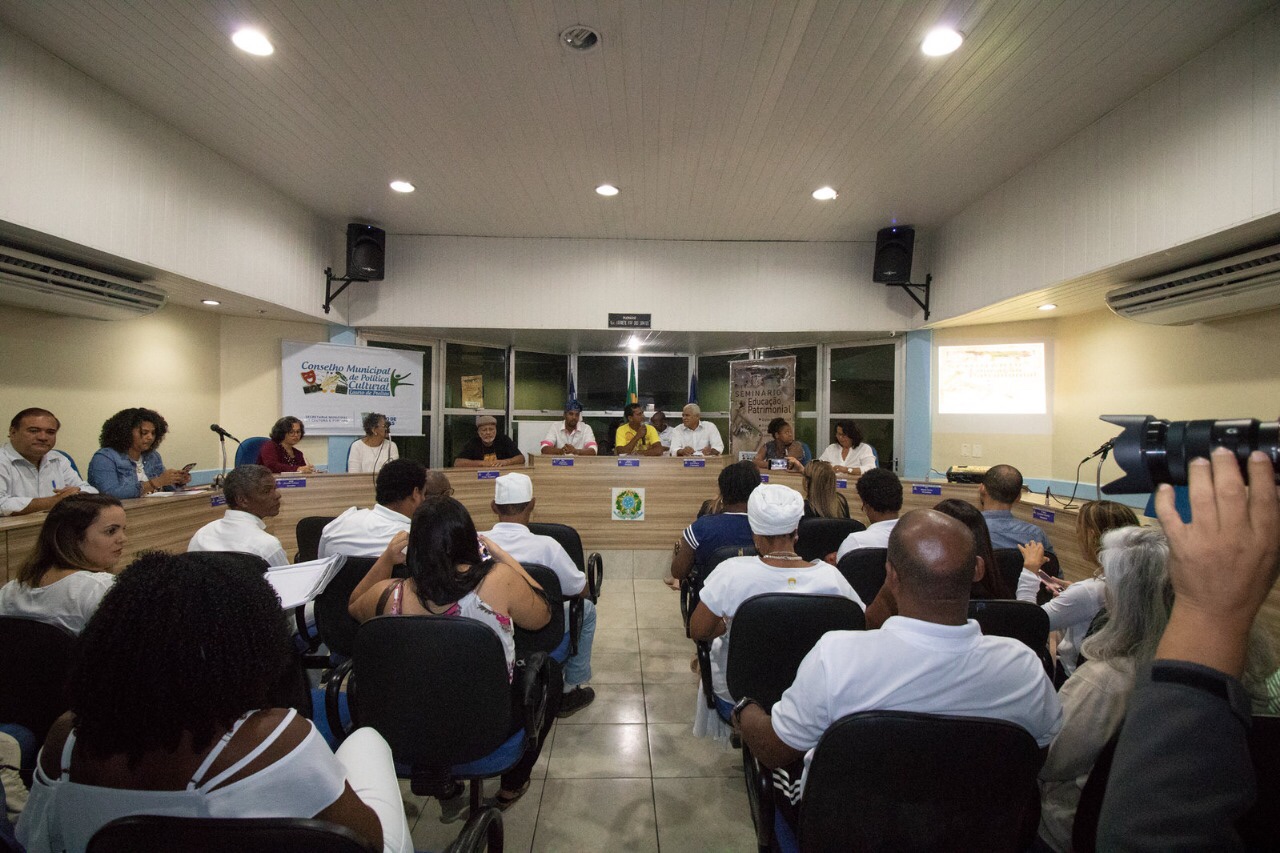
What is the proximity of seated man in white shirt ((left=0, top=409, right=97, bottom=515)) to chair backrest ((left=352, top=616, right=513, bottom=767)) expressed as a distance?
293 centimetres

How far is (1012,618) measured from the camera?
1812 millimetres

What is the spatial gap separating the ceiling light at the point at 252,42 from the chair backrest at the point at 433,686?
9.99 feet

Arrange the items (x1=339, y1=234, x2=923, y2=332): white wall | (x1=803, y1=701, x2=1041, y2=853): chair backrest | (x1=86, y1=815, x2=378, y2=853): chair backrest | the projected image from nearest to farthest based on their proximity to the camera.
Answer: (x1=86, y1=815, x2=378, y2=853): chair backrest
(x1=803, y1=701, x2=1041, y2=853): chair backrest
the projected image
(x1=339, y1=234, x2=923, y2=332): white wall

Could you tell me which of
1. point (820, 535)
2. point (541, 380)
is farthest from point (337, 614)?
point (541, 380)

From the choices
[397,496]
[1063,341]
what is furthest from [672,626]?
[1063,341]

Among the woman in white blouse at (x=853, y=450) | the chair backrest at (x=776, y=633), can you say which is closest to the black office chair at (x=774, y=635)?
the chair backrest at (x=776, y=633)

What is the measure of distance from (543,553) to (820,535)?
163 cm

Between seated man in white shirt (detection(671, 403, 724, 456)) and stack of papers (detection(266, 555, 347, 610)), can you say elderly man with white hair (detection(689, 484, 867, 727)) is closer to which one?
stack of papers (detection(266, 555, 347, 610))

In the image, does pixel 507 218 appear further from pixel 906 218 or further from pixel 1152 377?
pixel 1152 377

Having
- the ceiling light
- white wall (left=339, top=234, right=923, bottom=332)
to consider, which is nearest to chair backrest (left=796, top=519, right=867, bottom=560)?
white wall (left=339, top=234, right=923, bottom=332)

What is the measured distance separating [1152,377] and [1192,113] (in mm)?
2100

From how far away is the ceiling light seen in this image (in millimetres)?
2715

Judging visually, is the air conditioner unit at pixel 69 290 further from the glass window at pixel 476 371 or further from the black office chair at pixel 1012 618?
the black office chair at pixel 1012 618

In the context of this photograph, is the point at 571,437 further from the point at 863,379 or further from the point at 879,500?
the point at 879,500
